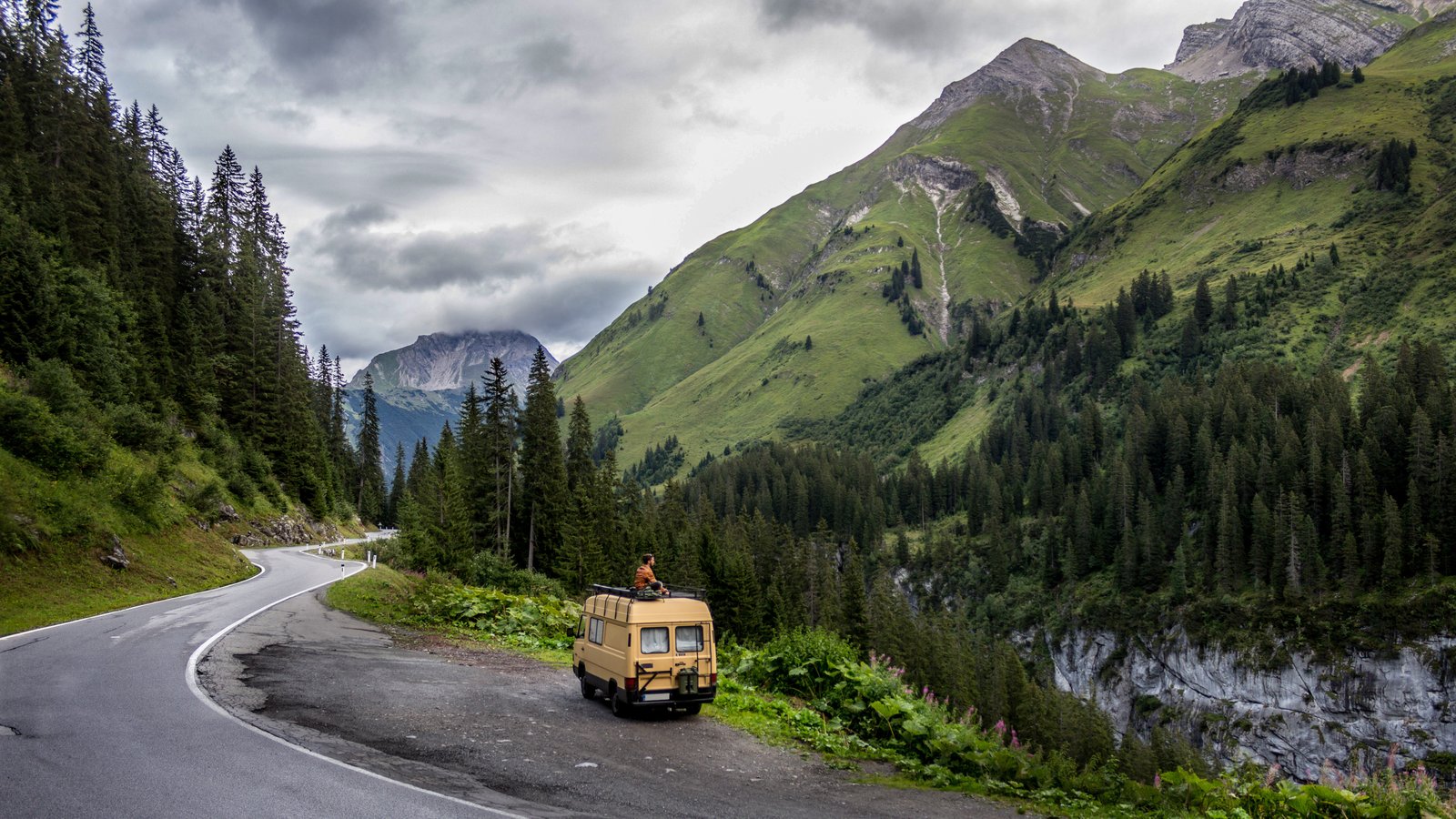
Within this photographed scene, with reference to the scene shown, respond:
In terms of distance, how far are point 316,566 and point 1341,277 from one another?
23835cm

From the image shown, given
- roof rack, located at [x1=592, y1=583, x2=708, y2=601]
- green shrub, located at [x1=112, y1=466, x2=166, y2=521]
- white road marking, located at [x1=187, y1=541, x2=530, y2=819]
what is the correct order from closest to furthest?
white road marking, located at [x1=187, y1=541, x2=530, y2=819] < roof rack, located at [x1=592, y1=583, x2=708, y2=601] < green shrub, located at [x1=112, y1=466, x2=166, y2=521]

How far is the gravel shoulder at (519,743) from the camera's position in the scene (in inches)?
463

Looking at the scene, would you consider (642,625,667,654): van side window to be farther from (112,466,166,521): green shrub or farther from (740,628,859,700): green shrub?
(112,466,166,521): green shrub

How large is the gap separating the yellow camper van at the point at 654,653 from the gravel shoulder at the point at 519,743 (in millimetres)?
597

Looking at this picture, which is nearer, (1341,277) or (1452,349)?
(1452,349)

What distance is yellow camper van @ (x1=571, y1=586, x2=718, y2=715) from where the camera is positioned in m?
18.2

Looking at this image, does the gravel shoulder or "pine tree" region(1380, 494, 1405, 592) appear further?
"pine tree" region(1380, 494, 1405, 592)

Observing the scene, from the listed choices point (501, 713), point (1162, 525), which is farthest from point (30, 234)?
point (1162, 525)

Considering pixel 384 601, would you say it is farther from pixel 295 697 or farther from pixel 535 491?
pixel 535 491

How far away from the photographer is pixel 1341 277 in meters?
193

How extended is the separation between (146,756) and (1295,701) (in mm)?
120540

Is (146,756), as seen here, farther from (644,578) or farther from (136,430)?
(136,430)

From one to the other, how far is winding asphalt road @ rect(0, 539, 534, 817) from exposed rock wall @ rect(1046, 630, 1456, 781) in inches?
3620

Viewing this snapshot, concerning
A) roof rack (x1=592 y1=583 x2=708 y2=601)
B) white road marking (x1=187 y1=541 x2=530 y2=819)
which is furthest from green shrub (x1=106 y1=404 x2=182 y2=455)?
roof rack (x1=592 y1=583 x2=708 y2=601)
